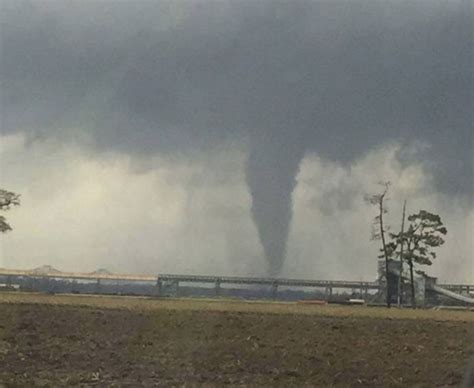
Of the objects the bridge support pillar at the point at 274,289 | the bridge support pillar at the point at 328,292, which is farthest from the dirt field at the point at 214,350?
the bridge support pillar at the point at 328,292

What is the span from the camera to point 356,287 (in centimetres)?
10506

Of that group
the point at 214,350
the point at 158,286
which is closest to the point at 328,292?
the point at 158,286

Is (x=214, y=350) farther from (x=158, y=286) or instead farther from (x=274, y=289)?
(x=274, y=289)

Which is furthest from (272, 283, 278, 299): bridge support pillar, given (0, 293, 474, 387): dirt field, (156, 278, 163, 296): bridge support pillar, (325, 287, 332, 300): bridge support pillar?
(0, 293, 474, 387): dirt field

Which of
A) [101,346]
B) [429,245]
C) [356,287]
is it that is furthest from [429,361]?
[356,287]

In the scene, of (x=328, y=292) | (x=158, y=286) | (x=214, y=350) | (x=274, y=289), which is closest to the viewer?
(x=214, y=350)

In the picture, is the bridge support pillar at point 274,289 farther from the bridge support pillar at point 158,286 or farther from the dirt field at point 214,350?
the dirt field at point 214,350

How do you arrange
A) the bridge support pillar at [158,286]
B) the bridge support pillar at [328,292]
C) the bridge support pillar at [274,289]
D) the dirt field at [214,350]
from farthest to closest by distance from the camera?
→ the bridge support pillar at [328,292], the bridge support pillar at [274,289], the bridge support pillar at [158,286], the dirt field at [214,350]

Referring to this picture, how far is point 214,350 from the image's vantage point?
21.9 metres

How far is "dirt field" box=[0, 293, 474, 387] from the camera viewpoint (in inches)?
746

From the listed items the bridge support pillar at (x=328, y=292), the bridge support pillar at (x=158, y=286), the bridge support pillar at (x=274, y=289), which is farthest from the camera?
the bridge support pillar at (x=328, y=292)

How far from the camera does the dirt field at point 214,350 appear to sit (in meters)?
19.0

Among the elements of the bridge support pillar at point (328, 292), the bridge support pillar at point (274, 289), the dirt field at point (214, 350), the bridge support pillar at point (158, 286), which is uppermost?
the bridge support pillar at point (328, 292)

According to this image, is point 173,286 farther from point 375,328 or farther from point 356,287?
point 375,328
